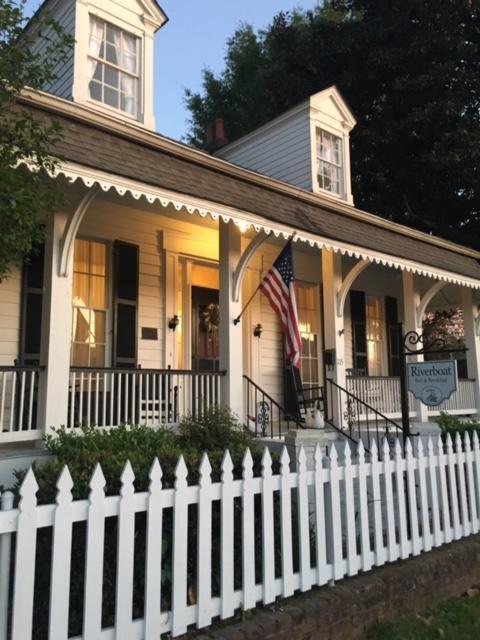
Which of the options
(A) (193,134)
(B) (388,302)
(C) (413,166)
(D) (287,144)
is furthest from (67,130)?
(A) (193,134)

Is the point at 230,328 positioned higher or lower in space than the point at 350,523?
higher

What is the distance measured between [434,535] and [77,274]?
570cm

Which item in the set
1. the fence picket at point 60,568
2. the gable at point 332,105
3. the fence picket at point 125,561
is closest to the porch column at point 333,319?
the gable at point 332,105

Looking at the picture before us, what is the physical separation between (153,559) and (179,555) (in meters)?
0.17

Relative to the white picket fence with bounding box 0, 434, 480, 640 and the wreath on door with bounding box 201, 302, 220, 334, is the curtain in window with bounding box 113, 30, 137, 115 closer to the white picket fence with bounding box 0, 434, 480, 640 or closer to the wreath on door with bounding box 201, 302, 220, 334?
the wreath on door with bounding box 201, 302, 220, 334

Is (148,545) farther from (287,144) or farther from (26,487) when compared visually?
(287,144)

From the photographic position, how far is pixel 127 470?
105 inches

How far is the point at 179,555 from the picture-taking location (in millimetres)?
2834

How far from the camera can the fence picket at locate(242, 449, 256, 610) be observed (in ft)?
10.1

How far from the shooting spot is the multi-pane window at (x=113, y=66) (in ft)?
26.5

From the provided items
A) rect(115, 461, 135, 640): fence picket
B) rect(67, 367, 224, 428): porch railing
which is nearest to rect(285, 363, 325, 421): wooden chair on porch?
rect(67, 367, 224, 428): porch railing

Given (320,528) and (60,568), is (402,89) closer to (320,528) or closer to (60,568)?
(320,528)

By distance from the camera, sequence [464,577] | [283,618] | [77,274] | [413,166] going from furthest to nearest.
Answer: [413,166], [77,274], [464,577], [283,618]

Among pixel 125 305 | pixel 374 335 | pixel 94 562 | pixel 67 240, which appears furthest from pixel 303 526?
pixel 374 335
